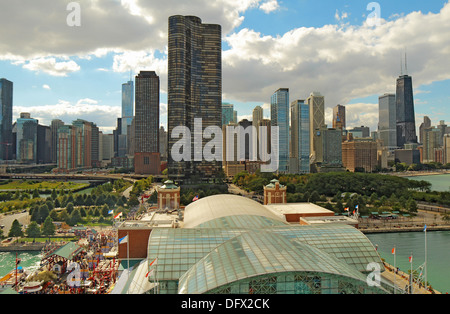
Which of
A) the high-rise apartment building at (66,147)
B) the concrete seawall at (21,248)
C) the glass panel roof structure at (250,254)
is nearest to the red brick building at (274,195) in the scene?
the glass panel roof structure at (250,254)

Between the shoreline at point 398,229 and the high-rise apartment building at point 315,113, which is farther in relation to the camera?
the high-rise apartment building at point 315,113

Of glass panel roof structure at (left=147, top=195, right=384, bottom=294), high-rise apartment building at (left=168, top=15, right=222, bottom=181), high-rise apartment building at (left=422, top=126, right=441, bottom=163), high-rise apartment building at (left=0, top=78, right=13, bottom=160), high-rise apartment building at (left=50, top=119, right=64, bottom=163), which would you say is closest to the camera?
glass panel roof structure at (left=147, top=195, right=384, bottom=294)

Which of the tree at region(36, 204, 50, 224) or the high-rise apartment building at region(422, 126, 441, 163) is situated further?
the high-rise apartment building at region(422, 126, 441, 163)

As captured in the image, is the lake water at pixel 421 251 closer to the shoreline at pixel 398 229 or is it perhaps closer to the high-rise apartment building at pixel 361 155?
the shoreline at pixel 398 229

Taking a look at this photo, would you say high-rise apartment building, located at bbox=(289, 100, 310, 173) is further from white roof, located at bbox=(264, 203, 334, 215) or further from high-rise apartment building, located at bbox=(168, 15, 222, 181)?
white roof, located at bbox=(264, 203, 334, 215)

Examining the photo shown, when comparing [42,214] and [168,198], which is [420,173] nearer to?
[168,198]

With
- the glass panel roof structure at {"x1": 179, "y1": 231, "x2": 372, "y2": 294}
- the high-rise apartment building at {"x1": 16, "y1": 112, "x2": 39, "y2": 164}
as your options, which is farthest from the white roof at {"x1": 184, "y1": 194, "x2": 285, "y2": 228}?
the high-rise apartment building at {"x1": 16, "y1": 112, "x2": 39, "y2": 164}

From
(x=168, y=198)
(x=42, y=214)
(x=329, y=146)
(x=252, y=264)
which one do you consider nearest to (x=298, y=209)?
(x=168, y=198)
